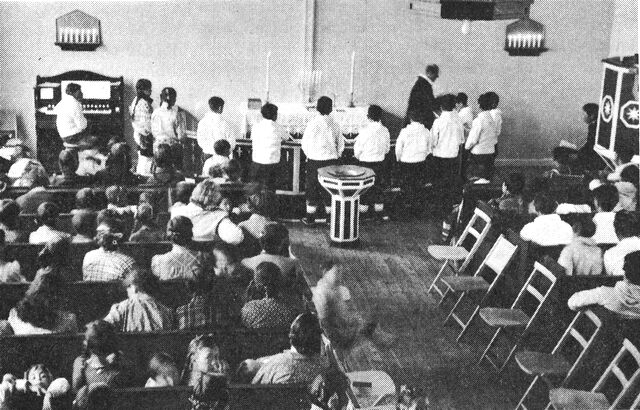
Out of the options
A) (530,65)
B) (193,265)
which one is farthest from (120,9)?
(193,265)

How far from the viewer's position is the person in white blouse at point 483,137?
11.3 metres

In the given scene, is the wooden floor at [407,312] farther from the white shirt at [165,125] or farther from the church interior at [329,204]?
the white shirt at [165,125]

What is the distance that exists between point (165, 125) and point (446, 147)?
3.39 m

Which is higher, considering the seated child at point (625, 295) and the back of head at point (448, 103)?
the back of head at point (448, 103)

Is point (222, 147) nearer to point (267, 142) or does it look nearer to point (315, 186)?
point (267, 142)

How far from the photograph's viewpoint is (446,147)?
11.0m

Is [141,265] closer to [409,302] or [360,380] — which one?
[360,380]

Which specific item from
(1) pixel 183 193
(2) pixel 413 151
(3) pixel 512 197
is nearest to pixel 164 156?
(1) pixel 183 193

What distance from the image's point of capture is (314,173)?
10531 millimetres

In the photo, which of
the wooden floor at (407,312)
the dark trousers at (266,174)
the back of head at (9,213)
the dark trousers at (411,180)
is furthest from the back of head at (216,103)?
the back of head at (9,213)

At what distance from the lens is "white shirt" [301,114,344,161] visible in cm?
1032

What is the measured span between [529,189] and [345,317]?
10.5 feet

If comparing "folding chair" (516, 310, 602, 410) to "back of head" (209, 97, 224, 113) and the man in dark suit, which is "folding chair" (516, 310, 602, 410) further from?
the man in dark suit

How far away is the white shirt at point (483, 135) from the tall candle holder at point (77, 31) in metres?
5.09
